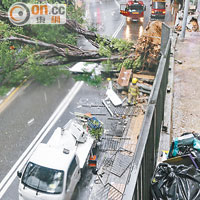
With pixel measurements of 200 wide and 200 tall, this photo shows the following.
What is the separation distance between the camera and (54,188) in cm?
705

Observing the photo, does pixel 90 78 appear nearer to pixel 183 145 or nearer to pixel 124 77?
pixel 124 77

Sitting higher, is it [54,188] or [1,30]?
[1,30]

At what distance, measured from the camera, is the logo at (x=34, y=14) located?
16.1 metres

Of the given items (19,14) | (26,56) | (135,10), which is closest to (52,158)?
(26,56)

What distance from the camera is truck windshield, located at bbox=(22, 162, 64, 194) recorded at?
7062 millimetres

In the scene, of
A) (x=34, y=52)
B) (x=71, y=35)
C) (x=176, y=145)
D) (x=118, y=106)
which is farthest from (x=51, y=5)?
(x=176, y=145)

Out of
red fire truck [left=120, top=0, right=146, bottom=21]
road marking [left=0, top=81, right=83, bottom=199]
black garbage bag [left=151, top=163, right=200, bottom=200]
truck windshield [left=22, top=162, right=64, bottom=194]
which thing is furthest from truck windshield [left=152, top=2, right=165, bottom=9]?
black garbage bag [left=151, top=163, right=200, bottom=200]

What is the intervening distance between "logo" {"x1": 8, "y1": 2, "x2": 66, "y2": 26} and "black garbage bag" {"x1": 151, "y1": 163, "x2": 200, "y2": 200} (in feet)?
48.7

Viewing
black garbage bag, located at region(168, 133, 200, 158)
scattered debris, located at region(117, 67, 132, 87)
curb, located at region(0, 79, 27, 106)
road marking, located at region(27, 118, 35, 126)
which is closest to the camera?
black garbage bag, located at region(168, 133, 200, 158)

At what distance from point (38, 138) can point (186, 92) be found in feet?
21.9

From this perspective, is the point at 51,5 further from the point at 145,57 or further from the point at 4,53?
the point at 145,57

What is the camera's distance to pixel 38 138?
410 inches

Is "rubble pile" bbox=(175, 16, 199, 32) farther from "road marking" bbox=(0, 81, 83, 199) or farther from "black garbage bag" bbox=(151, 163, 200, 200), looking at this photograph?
"black garbage bag" bbox=(151, 163, 200, 200)

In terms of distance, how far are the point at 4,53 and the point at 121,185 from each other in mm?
9870
